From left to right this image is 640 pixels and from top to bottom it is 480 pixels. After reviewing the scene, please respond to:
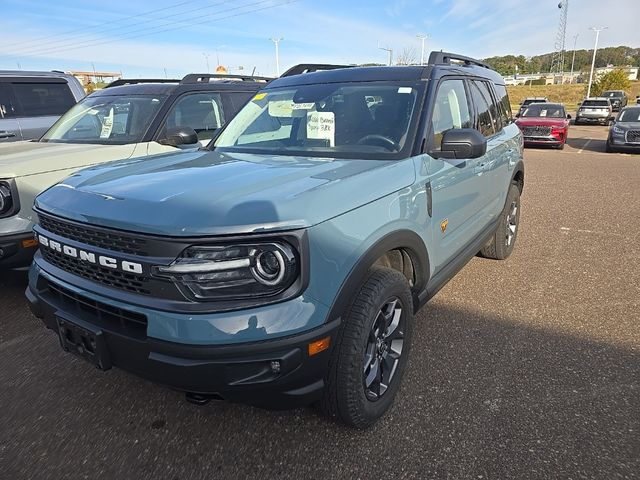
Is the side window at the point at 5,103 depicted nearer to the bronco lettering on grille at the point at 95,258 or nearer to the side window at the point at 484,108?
the bronco lettering on grille at the point at 95,258

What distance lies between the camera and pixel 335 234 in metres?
2.05

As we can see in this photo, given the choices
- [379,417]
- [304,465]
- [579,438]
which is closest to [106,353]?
[304,465]

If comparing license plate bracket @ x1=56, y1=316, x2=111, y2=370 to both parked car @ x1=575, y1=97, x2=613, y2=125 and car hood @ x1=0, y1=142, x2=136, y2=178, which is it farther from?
parked car @ x1=575, y1=97, x2=613, y2=125

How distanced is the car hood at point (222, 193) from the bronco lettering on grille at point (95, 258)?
151 mm

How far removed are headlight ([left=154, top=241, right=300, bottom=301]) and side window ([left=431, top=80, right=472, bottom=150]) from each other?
1496 millimetres

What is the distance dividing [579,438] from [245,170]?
2219 mm

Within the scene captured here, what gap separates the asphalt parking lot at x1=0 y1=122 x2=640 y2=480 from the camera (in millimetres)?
2250

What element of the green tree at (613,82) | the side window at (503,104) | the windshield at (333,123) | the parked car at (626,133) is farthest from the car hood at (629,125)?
the green tree at (613,82)

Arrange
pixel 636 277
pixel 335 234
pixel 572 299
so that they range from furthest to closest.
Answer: pixel 636 277
pixel 572 299
pixel 335 234

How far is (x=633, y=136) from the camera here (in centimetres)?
1449

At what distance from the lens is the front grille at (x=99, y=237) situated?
1.95m

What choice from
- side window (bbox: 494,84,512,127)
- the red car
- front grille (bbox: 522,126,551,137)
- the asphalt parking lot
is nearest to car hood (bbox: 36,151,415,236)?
the asphalt parking lot

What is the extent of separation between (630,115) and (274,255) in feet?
58.0

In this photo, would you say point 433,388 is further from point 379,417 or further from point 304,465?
point 304,465
